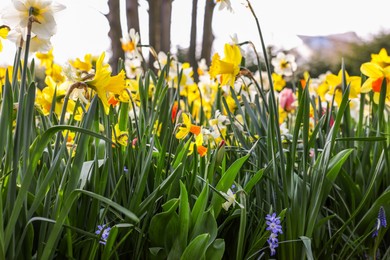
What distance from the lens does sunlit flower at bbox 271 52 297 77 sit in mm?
2541

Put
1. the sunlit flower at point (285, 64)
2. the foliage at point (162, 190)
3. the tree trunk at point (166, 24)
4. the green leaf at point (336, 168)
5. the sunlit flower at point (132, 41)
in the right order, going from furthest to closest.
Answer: the tree trunk at point (166, 24), the sunlit flower at point (285, 64), the sunlit flower at point (132, 41), the green leaf at point (336, 168), the foliage at point (162, 190)

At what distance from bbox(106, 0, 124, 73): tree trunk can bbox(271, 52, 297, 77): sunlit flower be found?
6.16 feet

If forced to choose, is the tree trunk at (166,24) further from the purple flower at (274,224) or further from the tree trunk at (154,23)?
the purple flower at (274,224)

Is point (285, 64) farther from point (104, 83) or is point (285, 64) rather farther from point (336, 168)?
point (104, 83)

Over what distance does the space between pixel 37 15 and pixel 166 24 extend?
3.75m

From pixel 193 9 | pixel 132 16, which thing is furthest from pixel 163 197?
pixel 193 9

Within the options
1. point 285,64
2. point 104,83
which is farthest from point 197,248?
point 285,64

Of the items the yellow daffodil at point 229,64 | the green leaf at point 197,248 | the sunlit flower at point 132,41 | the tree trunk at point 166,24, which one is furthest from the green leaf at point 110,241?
the tree trunk at point 166,24

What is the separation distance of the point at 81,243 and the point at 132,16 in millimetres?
3375

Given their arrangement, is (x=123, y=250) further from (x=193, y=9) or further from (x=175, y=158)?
(x=193, y=9)

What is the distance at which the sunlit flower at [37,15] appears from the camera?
909mm

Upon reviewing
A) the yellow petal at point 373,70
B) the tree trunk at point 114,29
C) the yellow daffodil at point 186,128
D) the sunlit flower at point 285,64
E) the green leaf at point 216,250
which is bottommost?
the green leaf at point 216,250

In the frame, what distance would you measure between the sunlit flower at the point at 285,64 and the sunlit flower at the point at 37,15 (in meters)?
1.73

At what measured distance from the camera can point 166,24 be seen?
181 inches
